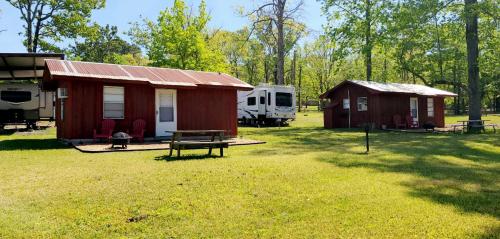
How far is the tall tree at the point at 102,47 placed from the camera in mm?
52853

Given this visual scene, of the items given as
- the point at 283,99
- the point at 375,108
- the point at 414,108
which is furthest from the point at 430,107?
the point at 283,99

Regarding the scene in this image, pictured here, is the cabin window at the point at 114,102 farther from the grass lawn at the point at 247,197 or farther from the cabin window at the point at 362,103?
the cabin window at the point at 362,103

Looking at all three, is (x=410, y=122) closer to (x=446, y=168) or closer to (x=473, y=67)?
(x=473, y=67)

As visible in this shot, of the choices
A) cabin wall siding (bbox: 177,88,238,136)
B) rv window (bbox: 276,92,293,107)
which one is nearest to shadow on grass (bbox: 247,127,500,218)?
cabin wall siding (bbox: 177,88,238,136)

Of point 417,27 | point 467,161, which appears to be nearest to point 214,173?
point 467,161

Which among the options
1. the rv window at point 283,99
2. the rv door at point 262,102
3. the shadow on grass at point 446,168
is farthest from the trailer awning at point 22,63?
the rv window at point 283,99

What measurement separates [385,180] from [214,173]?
356cm

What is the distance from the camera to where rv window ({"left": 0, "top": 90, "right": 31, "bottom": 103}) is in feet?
74.1

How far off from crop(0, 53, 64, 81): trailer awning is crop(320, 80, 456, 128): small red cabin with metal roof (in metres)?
18.3

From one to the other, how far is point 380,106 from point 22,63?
21.0 m

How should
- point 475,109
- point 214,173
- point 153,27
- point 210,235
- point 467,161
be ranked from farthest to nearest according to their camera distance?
point 153,27 < point 475,109 < point 467,161 < point 214,173 < point 210,235

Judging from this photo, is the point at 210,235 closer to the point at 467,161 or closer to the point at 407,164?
the point at 407,164

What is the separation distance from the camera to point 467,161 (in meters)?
10.8

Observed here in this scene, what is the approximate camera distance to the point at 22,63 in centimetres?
1947
